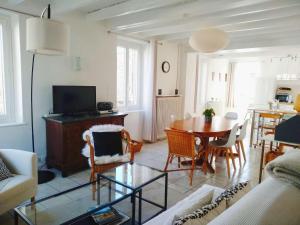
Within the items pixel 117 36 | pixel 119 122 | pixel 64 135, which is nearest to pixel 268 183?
pixel 64 135

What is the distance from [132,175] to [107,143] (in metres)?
0.67

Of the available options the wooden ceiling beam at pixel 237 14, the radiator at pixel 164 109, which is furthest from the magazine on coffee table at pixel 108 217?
the radiator at pixel 164 109

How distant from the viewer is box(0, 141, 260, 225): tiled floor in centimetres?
272

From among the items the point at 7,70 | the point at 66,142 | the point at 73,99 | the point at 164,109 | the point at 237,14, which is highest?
the point at 237,14

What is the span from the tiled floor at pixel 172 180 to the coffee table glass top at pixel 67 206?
32mm

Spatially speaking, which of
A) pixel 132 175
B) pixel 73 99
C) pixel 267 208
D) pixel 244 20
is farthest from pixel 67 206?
pixel 244 20

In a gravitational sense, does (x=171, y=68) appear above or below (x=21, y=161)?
above

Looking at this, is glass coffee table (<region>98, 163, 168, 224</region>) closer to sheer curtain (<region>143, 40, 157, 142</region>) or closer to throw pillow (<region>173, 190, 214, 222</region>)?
throw pillow (<region>173, 190, 214, 222</region>)

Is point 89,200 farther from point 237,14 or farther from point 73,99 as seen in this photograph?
point 237,14

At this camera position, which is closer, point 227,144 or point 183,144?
point 183,144

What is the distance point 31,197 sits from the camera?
2299mm

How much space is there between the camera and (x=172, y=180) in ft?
10.9

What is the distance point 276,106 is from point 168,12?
421 cm

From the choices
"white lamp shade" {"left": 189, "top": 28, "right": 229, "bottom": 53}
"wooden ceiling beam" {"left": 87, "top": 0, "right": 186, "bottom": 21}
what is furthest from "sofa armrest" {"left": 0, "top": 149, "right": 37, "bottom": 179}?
"white lamp shade" {"left": 189, "top": 28, "right": 229, "bottom": 53}
